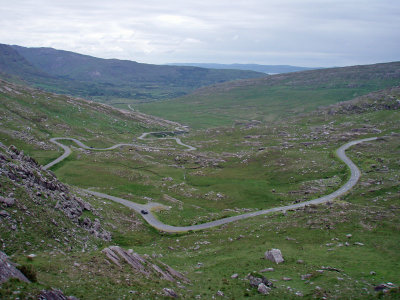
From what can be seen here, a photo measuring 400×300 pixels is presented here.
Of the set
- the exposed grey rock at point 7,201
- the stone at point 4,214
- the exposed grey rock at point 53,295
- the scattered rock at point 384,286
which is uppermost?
the exposed grey rock at point 7,201

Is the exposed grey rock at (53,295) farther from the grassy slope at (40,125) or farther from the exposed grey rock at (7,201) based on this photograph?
the grassy slope at (40,125)

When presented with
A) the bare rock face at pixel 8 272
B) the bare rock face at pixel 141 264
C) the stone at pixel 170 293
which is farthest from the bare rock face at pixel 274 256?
the bare rock face at pixel 8 272

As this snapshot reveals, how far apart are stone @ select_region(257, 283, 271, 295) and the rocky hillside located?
25.3 m

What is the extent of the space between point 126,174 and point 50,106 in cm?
11655

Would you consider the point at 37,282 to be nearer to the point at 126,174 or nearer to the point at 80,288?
the point at 80,288

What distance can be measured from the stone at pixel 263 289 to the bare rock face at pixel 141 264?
869 centimetres

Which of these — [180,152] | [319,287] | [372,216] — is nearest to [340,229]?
[372,216]

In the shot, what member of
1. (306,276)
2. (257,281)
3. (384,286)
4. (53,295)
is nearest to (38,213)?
(53,295)

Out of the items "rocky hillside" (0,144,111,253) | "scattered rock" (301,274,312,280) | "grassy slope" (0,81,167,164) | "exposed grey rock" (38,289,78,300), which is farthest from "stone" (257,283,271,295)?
"grassy slope" (0,81,167,164)

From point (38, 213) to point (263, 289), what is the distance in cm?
3202

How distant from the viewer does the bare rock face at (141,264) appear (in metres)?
33.5

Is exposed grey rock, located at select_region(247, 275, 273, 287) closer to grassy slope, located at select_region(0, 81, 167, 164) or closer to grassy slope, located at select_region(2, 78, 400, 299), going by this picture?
grassy slope, located at select_region(2, 78, 400, 299)

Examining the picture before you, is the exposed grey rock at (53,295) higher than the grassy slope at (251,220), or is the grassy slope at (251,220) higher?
the exposed grey rock at (53,295)

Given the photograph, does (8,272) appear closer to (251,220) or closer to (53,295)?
(53,295)
